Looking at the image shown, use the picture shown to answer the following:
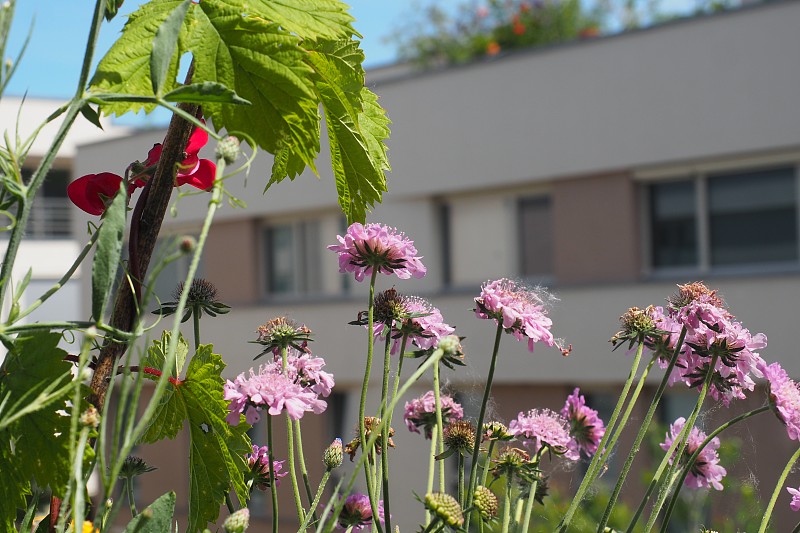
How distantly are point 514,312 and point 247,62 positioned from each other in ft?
0.97

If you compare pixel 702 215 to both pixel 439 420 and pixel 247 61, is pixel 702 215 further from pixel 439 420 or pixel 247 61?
pixel 247 61

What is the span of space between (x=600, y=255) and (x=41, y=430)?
9.03 meters

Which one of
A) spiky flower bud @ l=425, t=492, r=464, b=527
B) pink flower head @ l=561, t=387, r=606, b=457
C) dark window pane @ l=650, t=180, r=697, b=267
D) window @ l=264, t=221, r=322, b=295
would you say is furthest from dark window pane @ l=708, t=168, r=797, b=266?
spiky flower bud @ l=425, t=492, r=464, b=527

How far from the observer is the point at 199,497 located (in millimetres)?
636

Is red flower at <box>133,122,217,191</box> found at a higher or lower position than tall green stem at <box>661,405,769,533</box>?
higher

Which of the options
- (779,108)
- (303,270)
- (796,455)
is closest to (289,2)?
(796,455)

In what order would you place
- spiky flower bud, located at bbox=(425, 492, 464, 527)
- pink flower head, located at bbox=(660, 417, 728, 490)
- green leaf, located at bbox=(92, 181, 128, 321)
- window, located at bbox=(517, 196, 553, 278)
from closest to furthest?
green leaf, located at bbox=(92, 181, 128, 321) < spiky flower bud, located at bbox=(425, 492, 464, 527) < pink flower head, located at bbox=(660, 417, 728, 490) < window, located at bbox=(517, 196, 553, 278)

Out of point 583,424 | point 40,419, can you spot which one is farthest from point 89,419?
point 583,424

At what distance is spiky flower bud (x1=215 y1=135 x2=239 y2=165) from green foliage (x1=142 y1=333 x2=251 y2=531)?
19 centimetres

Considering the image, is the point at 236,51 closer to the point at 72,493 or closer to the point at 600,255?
the point at 72,493

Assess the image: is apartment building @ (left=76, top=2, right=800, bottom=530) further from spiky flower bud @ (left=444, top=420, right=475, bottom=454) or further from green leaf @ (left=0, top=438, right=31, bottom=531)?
green leaf @ (left=0, top=438, right=31, bottom=531)

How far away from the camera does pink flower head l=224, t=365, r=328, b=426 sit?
27.7 inches

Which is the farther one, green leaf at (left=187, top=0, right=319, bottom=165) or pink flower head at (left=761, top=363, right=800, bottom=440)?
pink flower head at (left=761, top=363, right=800, bottom=440)

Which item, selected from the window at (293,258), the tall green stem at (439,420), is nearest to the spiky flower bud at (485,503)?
the tall green stem at (439,420)
